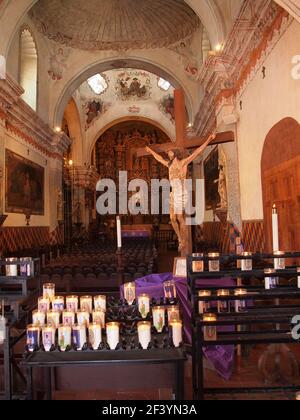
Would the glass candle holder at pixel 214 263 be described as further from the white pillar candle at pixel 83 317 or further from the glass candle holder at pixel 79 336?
the glass candle holder at pixel 79 336

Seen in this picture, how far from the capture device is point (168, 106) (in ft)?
67.1

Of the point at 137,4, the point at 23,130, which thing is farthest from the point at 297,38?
the point at 137,4

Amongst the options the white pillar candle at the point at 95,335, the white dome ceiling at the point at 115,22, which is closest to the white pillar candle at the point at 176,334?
the white pillar candle at the point at 95,335

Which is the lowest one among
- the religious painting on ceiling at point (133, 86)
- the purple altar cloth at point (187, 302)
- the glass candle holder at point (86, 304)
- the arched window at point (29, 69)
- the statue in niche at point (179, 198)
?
the purple altar cloth at point (187, 302)

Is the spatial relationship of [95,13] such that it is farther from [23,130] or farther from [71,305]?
[71,305]

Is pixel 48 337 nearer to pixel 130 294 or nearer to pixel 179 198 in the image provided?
pixel 130 294

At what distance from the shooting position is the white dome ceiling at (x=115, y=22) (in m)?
12.7

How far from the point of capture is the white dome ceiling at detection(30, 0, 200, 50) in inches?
501

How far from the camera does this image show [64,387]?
95.3 inches

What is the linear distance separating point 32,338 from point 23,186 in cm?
944

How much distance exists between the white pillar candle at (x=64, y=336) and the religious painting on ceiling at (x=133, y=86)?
18928 millimetres

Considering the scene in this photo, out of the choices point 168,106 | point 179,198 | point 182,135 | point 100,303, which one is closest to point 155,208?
point 168,106

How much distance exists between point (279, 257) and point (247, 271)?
0.28m
